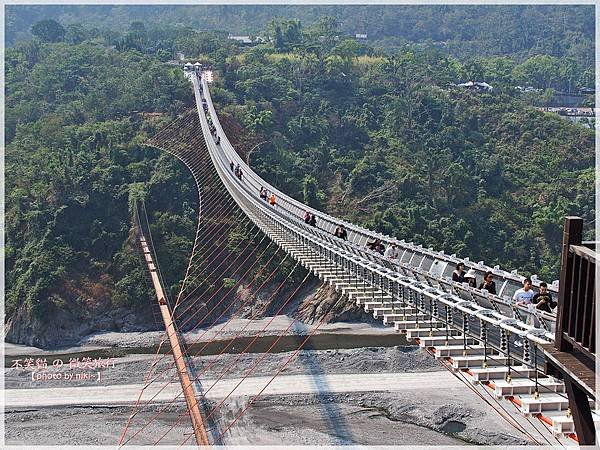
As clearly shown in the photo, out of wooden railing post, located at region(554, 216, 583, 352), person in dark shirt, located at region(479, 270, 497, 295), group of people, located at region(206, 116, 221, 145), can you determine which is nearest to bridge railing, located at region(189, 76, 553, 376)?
person in dark shirt, located at region(479, 270, 497, 295)

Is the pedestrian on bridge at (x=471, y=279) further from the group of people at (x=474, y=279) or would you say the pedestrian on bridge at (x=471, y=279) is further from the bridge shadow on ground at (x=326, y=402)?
the bridge shadow on ground at (x=326, y=402)

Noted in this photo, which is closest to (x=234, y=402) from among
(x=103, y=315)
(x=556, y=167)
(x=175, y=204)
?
(x=103, y=315)

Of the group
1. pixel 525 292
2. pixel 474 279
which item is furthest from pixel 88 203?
pixel 525 292

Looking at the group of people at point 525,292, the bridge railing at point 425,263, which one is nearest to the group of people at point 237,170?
the bridge railing at point 425,263

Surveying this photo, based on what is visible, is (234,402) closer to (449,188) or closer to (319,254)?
(319,254)

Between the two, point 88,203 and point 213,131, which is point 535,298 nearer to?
point 88,203
